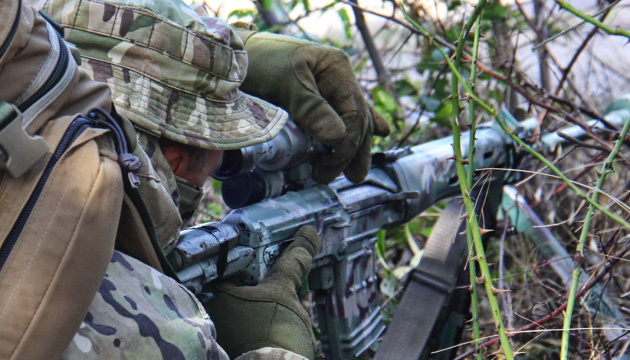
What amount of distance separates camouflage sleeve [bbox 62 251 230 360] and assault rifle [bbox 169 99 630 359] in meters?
0.29

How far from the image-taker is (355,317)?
95.9 inches

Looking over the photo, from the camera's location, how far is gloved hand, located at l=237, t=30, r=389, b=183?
208 cm

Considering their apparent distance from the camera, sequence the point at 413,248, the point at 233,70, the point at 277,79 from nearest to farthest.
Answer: the point at 233,70 → the point at 277,79 → the point at 413,248

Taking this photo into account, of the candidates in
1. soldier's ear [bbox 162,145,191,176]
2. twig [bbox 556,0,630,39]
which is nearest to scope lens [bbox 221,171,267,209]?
soldier's ear [bbox 162,145,191,176]

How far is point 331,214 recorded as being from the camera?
227 centimetres

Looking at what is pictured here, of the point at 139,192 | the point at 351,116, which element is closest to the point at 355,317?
the point at 351,116

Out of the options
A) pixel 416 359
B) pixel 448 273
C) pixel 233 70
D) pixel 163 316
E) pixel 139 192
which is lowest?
pixel 416 359

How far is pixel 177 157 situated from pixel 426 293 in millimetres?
1334

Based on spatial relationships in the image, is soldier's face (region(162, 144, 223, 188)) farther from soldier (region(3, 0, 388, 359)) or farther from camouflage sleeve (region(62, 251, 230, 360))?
camouflage sleeve (region(62, 251, 230, 360))

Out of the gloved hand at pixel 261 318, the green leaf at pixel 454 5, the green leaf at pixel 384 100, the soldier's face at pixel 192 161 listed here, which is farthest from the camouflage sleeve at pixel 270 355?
the green leaf at pixel 454 5

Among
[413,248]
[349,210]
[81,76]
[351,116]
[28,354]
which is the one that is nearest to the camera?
[28,354]

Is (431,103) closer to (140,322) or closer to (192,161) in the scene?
(192,161)

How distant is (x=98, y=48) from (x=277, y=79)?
2.21 feet

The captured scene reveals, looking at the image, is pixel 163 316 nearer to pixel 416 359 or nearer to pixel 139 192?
pixel 139 192
